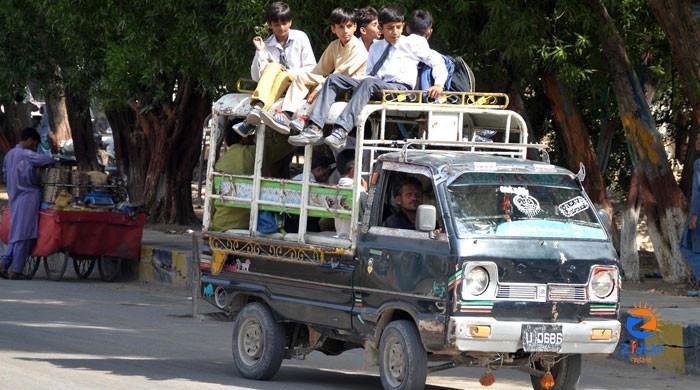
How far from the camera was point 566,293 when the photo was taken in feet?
28.4

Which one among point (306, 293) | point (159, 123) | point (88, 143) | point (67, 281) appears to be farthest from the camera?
point (88, 143)

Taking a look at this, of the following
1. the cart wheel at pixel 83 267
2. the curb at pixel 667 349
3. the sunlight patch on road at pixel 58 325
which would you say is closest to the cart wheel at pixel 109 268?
Result: the cart wheel at pixel 83 267

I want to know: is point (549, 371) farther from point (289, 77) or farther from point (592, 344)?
point (289, 77)

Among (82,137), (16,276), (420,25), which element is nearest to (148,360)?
(420,25)

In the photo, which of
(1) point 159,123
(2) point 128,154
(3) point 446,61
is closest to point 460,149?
(3) point 446,61

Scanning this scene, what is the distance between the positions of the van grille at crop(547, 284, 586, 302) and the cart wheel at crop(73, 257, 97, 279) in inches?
436

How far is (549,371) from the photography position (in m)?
9.09

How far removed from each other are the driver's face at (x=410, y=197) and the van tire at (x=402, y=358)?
847 millimetres

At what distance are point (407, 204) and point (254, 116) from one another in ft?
5.33

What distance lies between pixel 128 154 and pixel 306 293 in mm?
16903

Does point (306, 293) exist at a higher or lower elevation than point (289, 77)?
lower

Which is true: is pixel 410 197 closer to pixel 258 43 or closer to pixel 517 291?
pixel 517 291

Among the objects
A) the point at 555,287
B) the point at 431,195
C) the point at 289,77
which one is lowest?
the point at 555,287

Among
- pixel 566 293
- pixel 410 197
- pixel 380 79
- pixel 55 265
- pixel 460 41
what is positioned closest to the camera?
pixel 566 293
